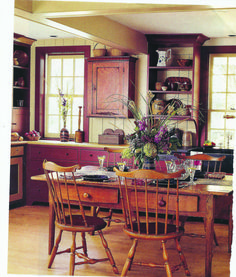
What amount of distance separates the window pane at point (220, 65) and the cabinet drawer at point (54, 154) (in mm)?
2381

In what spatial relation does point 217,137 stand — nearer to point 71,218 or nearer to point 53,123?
point 53,123

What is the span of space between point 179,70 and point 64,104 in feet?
6.10

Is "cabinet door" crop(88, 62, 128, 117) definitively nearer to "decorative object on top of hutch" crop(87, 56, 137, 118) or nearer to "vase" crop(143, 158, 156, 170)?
"decorative object on top of hutch" crop(87, 56, 137, 118)

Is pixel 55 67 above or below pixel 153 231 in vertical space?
above

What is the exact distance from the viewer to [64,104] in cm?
677

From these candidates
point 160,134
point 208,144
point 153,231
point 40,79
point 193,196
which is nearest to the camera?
point 153,231

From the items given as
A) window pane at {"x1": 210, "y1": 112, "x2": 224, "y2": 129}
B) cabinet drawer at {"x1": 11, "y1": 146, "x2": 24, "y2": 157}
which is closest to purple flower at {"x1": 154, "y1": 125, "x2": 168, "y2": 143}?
window pane at {"x1": 210, "y1": 112, "x2": 224, "y2": 129}

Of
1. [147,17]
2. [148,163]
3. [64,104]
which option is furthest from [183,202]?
[64,104]

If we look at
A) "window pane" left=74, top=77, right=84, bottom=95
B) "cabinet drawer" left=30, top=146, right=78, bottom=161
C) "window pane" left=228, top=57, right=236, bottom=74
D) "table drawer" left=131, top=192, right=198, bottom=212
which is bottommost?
"table drawer" left=131, top=192, right=198, bottom=212

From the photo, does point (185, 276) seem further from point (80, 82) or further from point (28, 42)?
point (28, 42)

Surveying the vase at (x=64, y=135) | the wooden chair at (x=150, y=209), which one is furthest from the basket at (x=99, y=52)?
the wooden chair at (x=150, y=209)

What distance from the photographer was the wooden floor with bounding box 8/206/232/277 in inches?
148

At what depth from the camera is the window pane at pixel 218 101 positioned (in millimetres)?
6352

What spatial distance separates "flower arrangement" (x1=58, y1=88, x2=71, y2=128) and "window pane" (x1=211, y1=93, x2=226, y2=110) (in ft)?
7.42
